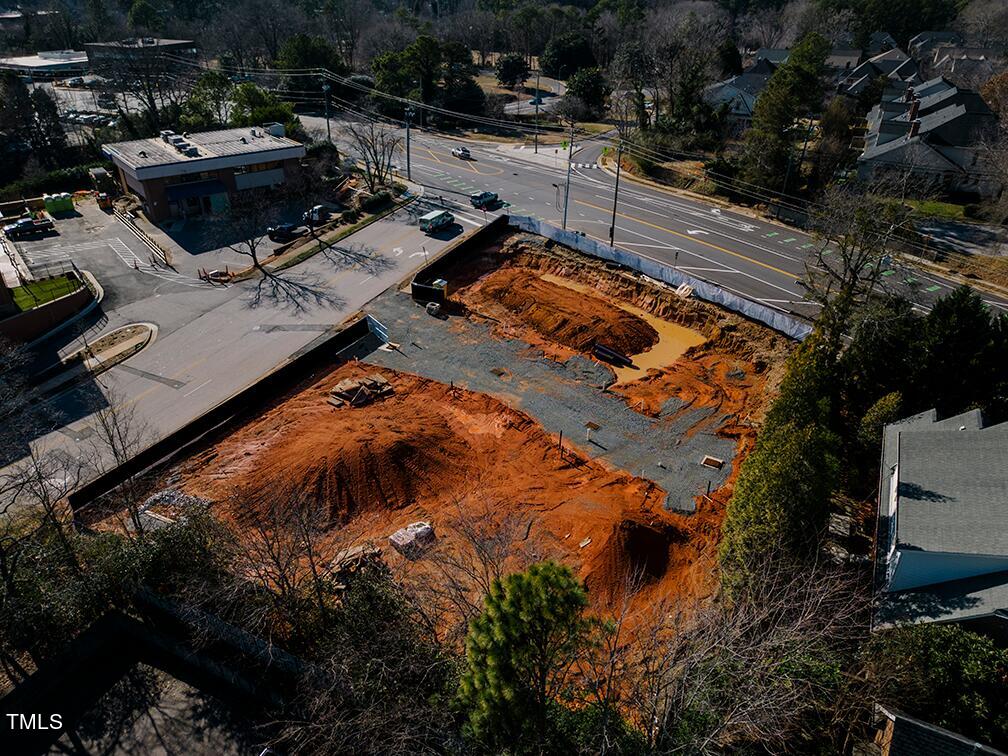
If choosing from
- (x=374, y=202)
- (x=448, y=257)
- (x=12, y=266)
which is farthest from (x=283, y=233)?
(x=12, y=266)

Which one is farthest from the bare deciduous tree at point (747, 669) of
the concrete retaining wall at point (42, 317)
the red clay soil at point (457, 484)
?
the concrete retaining wall at point (42, 317)

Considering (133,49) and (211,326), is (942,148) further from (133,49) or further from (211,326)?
(133,49)

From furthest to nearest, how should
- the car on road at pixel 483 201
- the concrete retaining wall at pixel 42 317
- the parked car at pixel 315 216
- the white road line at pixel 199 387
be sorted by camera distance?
the car on road at pixel 483 201, the parked car at pixel 315 216, the concrete retaining wall at pixel 42 317, the white road line at pixel 199 387

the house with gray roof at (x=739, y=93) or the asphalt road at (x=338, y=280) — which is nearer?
the asphalt road at (x=338, y=280)

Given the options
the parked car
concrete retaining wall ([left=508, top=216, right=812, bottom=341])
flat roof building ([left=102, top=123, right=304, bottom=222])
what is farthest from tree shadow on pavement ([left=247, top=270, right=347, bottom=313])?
concrete retaining wall ([left=508, top=216, right=812, bottom=341])

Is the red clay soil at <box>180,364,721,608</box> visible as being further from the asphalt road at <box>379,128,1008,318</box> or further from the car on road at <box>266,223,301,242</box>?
the car on road at <box>266,223,301,242</box>

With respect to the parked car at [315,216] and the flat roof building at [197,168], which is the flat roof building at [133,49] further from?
the parked car at [315,216]
